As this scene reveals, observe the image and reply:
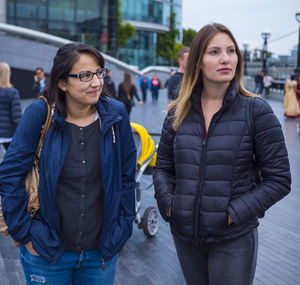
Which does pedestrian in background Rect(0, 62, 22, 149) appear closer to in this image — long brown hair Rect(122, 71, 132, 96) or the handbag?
the handbag

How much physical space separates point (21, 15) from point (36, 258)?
27.5m

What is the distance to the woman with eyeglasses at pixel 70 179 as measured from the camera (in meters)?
2.26

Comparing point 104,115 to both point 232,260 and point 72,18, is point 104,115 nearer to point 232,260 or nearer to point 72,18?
point 232,260

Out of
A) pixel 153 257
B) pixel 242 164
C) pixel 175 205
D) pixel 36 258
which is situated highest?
pixel 242 164

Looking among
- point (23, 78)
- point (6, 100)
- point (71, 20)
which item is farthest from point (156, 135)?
point (71, 20)

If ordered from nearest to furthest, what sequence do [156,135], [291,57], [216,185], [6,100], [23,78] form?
[216,185]
[6,100]
[156,135]
[23,78]
[291,57]

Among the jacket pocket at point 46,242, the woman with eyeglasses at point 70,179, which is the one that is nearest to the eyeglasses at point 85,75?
the woman with eyeglasses at point 70,179

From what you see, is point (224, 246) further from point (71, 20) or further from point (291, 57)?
point (291, 57)

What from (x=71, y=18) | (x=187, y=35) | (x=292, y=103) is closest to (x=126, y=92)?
(x=292, y=103)

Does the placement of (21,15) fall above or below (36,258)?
above

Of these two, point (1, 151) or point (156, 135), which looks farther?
point (156, 135)

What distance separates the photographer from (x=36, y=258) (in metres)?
2.33

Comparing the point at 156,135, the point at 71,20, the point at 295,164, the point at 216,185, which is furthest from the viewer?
the point at 71,20

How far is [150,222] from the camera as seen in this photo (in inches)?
209
